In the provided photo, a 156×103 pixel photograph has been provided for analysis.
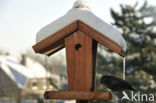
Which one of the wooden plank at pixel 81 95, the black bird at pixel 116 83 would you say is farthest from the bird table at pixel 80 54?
the black bird at pixel 116 83

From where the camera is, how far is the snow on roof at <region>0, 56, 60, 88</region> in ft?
62.8

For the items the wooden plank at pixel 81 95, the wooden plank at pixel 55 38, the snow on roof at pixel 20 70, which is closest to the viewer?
the wooden plank at pixel 81 95

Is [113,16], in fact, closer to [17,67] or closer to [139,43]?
[139,43]

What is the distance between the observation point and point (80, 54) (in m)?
2.15

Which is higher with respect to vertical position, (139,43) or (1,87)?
(139,43)

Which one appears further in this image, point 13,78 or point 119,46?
point 13,78

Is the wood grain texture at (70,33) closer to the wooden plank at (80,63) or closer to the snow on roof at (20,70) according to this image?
the wooden plank at (80,63)

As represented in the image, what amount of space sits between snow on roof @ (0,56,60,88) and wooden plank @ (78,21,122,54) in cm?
1688

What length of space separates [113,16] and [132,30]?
96 centimetres

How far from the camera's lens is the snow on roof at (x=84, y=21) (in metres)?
2.12

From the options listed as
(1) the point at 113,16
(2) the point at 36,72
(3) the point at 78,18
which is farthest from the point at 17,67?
(3) the point at 78,18

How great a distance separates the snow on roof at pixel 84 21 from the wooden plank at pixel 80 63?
11 cm

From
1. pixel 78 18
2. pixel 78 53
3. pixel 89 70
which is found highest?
pixel 78 18

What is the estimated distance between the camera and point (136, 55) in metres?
10.2
